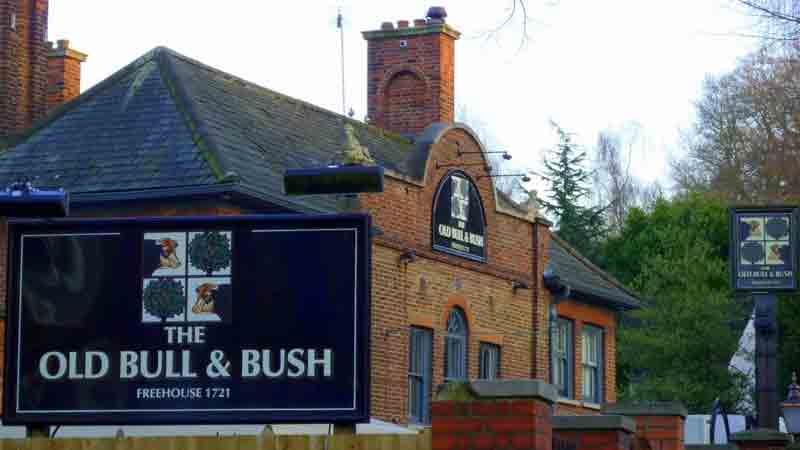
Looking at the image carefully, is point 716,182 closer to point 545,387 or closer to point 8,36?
point 8,36

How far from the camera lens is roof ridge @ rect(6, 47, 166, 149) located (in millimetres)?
26953

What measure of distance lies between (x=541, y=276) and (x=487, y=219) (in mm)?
2582

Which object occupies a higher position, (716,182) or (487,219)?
(716,182)

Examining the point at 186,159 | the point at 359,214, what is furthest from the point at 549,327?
the point at 359,214

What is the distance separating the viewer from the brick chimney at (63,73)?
100 ft

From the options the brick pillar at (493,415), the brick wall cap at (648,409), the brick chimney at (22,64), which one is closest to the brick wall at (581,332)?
the brick chimney at (22,64)

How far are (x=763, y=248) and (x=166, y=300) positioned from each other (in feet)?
61.7

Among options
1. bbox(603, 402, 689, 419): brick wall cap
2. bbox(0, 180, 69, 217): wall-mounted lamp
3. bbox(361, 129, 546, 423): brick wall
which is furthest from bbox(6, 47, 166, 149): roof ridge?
bbox(0, 180, 69, 217): wall-mounted lamp

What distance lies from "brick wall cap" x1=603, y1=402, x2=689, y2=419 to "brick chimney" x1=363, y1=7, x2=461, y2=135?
17455 millimetres

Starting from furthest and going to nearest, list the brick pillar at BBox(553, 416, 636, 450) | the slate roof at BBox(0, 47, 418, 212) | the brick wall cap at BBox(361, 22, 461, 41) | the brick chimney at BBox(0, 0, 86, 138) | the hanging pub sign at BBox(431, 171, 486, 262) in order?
the brick wall cap at BBox(361, 22, 461, 41) < the brick chimney at BBox(0, 0, 86, 138) < the hanging pub sign at BBox(431, 171, 486, 262) < the slate roof at BBox(0, 47, 418, 212) < the brick pillar at BBox(553, 416, 636, 450)

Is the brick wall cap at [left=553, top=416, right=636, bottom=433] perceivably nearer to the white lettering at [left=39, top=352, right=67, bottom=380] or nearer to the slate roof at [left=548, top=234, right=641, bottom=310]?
the white lettering at [left=39, top=352, right=67, bottom=380]

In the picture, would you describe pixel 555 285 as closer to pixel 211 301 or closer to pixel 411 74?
pixel 411 74

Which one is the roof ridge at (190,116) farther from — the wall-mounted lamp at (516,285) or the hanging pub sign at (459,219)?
the wall-mounted lamp at (516,285)

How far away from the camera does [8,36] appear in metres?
28.4
